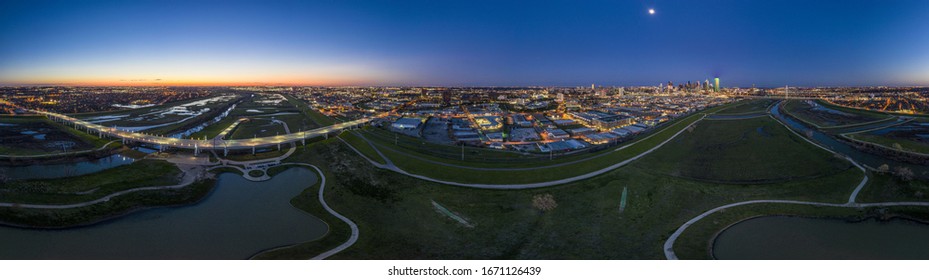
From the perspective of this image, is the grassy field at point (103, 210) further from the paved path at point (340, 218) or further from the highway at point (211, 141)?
the highway at point (211, 141)

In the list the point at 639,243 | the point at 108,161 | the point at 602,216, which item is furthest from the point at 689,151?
the point at 108,161

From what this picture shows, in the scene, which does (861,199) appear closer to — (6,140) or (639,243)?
(639,243)

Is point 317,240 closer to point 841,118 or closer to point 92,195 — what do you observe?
point 92,195

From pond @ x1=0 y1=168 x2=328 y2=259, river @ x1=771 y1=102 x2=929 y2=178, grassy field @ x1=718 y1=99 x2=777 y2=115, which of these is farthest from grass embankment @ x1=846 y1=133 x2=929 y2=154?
pond @ x1=0 y1=168 x2=328 y2=259

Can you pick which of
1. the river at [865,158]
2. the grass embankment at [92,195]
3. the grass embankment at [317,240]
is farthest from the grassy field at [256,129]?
the river at [865,158]

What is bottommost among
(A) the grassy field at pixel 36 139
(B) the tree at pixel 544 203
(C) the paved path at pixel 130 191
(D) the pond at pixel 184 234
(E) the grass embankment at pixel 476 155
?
(D) the pond at pixel 184 234

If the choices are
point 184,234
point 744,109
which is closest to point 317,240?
point 184,234
